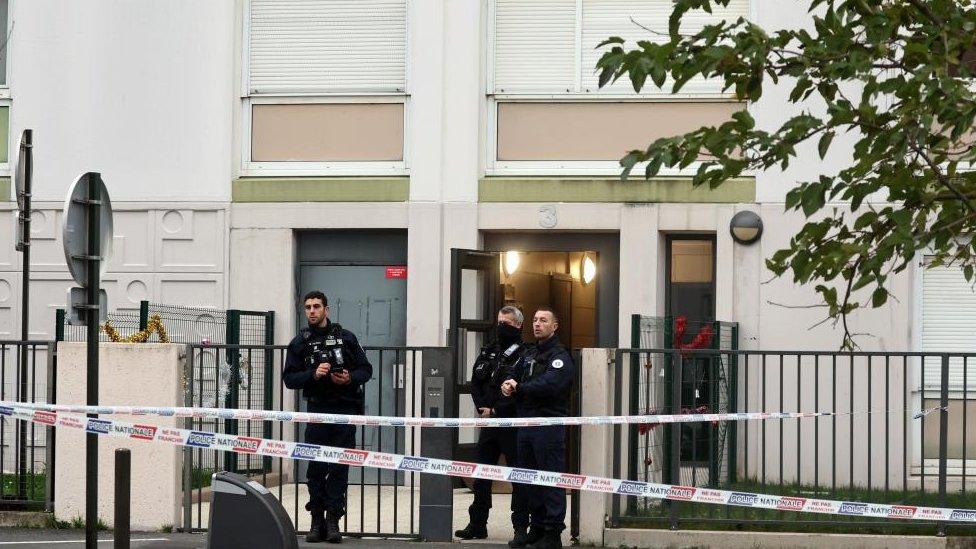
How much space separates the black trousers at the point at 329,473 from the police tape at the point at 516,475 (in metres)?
0.51

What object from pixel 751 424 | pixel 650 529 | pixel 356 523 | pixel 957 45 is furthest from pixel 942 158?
pixel 751 424

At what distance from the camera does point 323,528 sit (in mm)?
12430

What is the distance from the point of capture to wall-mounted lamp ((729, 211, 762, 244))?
1612cm

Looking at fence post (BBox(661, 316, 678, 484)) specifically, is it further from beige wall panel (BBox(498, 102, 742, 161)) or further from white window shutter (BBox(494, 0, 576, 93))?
white window shutter (BBox(494, 0, 576, 93))

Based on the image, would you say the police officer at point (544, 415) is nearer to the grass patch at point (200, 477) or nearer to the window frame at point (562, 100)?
the grass patch at point (200, 477)

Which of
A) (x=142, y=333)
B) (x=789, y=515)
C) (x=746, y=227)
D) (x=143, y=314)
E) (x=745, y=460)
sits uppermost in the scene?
(x=746, y=227)

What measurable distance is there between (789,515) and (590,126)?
5328mm

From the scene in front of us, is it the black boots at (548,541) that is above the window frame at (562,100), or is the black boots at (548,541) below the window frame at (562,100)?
below

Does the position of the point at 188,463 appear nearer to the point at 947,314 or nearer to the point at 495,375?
the point at 495,375

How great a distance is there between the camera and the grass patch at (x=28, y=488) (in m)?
13.5

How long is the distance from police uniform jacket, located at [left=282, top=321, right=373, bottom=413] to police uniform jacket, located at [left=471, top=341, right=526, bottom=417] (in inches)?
37.4

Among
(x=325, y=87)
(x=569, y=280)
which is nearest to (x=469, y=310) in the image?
(x=325, y=87)

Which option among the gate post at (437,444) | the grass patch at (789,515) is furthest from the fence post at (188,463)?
the grass patch at (789,515)

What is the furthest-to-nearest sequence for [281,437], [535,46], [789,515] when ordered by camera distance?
[535,46]
[281,437]
[789,515]
